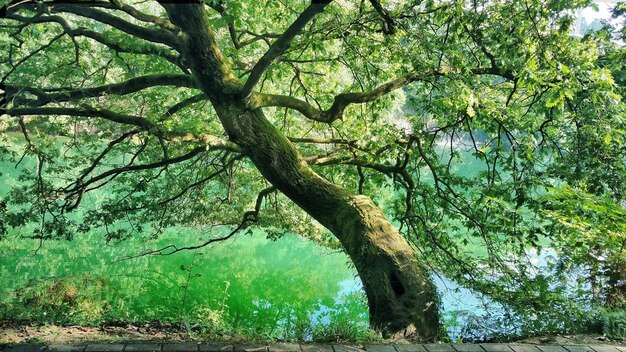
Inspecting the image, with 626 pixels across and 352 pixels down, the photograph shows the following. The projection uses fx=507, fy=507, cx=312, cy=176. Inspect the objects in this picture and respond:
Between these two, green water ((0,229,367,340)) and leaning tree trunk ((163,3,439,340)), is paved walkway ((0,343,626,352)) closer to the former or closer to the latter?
green water ((0,229,367,340))

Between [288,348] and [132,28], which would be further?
[132,28]

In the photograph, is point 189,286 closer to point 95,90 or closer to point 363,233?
point 95,90

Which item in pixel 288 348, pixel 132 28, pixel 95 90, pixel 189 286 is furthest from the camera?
pixel 189 286

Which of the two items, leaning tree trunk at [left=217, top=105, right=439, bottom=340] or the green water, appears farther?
the green water

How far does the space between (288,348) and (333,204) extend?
2467 millimetres

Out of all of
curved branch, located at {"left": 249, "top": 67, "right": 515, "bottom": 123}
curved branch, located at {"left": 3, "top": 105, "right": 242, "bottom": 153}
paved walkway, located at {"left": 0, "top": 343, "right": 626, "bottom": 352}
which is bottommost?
paved walkway, located at {"left": 0, "top": 343, "right": 626, "bottom": 352}

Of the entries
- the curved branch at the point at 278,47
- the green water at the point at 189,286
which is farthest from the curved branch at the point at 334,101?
the green water at the point at 189,286

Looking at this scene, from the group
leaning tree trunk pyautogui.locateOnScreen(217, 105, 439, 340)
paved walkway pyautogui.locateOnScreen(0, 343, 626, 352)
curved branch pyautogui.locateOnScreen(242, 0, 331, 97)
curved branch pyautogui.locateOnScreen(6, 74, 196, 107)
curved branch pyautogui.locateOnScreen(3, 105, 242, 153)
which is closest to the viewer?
paved walkway pyautogui.locateOnScreen(0, 343, 626, 352)

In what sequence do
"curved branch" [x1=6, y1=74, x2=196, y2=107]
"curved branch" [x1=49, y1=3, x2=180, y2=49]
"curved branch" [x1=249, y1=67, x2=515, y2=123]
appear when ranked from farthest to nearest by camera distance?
"curved branch" [x1=249, y1=67, x2=515, y2=123] < "curved branch" [x1=6, y1=74, x2=196, y2=107] < "curved branch" [x1=49, y1=3, x2=180, y2=49]

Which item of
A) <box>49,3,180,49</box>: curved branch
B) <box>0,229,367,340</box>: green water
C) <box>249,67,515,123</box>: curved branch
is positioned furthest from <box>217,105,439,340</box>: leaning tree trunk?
<box>49,3,180,49</box>: curved branch

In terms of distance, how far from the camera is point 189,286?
32.0 feet

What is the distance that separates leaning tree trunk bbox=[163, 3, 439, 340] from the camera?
198 inches

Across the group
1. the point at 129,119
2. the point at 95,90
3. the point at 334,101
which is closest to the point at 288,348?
the point at 129,119

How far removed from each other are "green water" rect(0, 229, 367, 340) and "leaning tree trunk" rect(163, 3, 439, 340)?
24.1 inches
